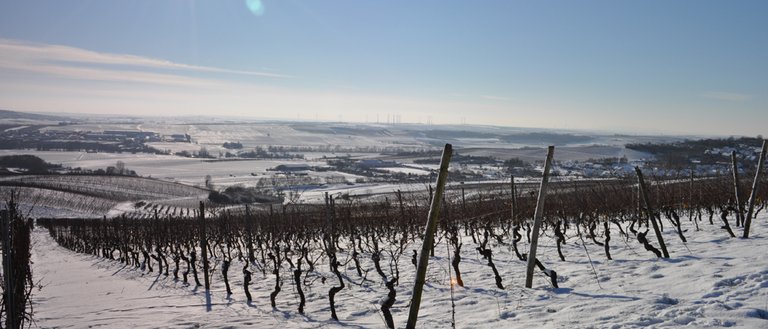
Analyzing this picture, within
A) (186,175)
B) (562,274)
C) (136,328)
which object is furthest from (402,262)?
(186,175)

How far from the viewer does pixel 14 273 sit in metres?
6.02

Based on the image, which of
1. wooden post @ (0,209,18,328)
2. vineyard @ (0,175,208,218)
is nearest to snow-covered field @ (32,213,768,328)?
wooden post @ (0,209,18,328)

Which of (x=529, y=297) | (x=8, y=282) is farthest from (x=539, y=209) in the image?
(x=8, y=282)

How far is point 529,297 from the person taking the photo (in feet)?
19.0

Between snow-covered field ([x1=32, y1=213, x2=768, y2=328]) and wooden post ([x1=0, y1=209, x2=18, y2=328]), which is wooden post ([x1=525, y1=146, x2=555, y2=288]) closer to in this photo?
snow-covered field ([x1=32, y1=213, x2=768, y2=328])

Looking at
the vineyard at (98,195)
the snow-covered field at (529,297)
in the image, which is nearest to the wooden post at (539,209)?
the snow-covered field at (529,297)

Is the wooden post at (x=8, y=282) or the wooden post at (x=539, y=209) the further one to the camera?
the wooden post at (x=539, y=209)

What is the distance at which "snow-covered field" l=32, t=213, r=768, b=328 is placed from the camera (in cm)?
461

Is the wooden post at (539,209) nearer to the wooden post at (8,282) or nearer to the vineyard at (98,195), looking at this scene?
the wooden post at (8,282)

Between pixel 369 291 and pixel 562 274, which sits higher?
pixel 562 274

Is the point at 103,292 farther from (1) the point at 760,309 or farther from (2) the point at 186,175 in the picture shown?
(2) the point at 186,175

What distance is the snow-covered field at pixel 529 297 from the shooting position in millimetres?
4613

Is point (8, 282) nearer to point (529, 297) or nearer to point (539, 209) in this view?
point (529, 297)

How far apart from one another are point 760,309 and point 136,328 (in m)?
7.74
